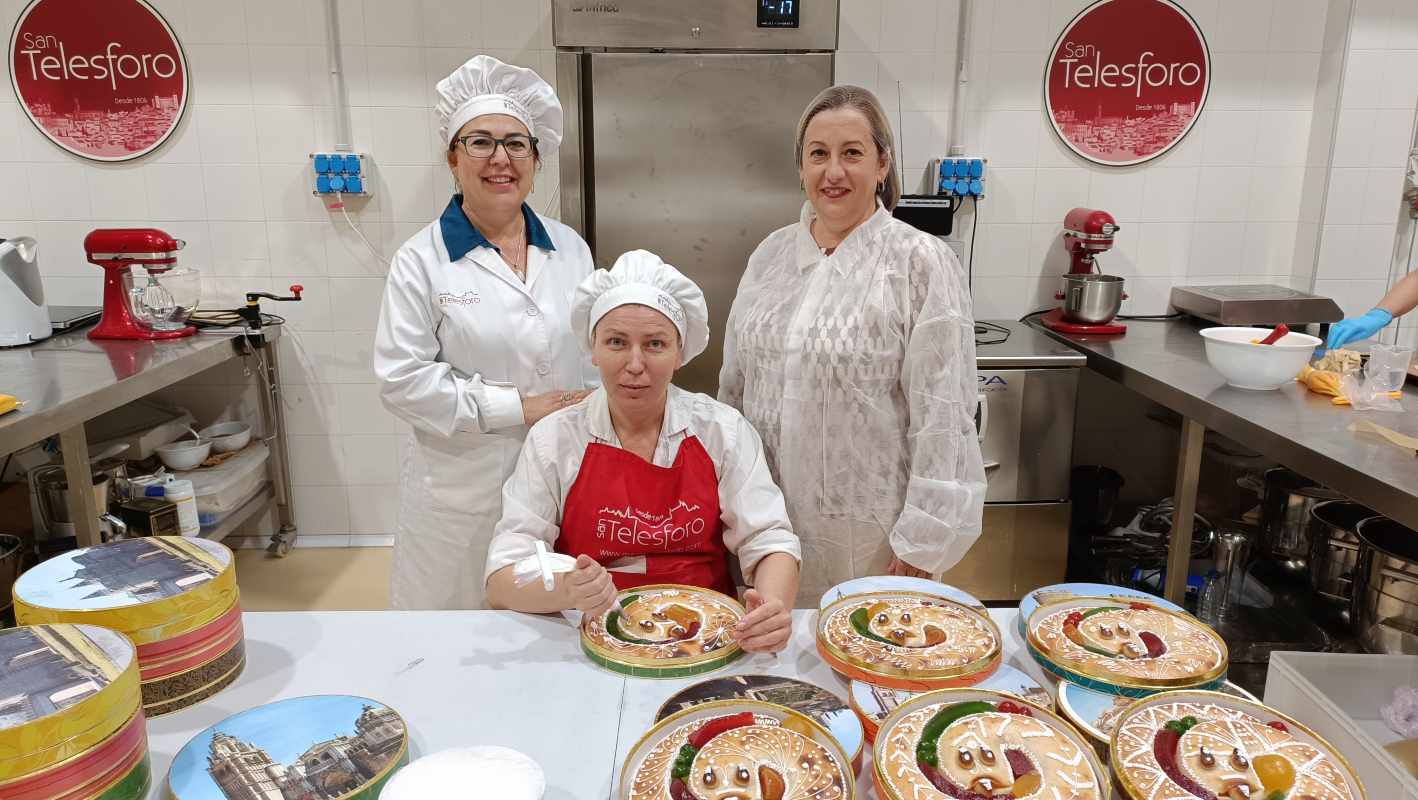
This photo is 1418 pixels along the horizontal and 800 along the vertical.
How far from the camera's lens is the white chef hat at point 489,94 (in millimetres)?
1953

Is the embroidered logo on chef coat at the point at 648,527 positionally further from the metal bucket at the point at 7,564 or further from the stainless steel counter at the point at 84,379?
the metal bucket at the point at 7,564

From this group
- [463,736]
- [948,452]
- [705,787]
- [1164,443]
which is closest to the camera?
[705,787]

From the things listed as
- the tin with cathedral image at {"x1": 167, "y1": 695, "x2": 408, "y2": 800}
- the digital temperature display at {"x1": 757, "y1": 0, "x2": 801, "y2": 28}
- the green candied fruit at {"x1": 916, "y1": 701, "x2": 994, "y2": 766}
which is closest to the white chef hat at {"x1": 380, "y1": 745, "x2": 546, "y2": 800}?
the tin with cathedral image at {"x1": 167, "y1": 695, "x2": 408, "y2": 800}

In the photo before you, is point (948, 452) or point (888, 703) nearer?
point (888, 703)

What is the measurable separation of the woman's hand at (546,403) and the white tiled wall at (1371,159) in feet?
10.2

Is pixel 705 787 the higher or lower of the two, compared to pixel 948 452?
lower

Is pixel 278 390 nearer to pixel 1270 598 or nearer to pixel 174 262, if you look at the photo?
pixel 174 262

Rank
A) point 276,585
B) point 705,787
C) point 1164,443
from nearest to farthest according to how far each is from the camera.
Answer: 1. point 705,787
2. point 276,585
3. point 1164,443

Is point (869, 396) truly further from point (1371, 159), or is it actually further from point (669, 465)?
point (1371, 159)

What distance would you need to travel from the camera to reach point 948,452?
1.69 m

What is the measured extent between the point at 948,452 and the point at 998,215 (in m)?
2.10

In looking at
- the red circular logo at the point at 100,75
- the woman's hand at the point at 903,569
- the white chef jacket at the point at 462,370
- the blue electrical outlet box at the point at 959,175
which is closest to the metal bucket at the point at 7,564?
the white chef jacket at the point at 462,370

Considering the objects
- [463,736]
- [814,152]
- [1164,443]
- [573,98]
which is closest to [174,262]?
[573,98]

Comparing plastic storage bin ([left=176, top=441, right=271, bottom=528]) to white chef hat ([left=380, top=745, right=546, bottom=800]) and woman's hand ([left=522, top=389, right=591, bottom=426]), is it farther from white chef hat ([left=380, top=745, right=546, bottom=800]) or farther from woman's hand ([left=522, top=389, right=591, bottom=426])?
white chef hat ([left=380, top=745, right=546, bottom=800])
